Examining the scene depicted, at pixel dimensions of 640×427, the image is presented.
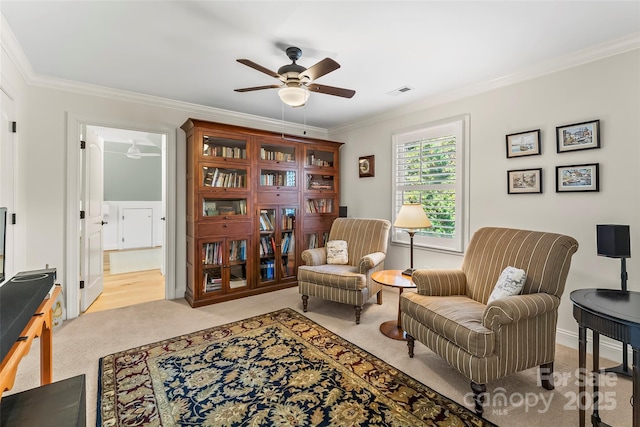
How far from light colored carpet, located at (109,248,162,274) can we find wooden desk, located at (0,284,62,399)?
12.8 ft

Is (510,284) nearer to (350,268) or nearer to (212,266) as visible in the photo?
(350,268)

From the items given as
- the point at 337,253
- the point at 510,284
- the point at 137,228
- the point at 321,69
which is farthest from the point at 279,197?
the point at 137,228

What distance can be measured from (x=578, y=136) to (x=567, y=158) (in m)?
0.19

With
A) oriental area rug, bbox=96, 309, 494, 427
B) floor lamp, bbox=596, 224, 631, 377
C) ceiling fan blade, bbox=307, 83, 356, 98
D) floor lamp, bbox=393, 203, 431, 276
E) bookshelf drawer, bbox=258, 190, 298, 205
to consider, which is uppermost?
ceiling fan blade, bbox=307, 83, 356, 98

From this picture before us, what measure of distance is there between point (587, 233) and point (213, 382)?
3164 mm

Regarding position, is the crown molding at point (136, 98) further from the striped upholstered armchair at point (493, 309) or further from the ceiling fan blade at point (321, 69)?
the striped upholstered armchair at point (493, 309)

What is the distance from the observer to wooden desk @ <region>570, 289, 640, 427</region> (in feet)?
4.28

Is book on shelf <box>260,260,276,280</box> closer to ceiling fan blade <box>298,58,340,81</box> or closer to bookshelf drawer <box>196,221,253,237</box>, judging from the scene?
bookshelf drawer <box>196,221,253,237</box>

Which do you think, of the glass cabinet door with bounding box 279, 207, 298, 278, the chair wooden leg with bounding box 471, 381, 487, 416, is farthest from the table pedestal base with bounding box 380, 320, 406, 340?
the glass cabinet door with bounding box 279, 207, 298, 278

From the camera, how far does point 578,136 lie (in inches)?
97.3

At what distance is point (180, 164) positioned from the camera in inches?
147

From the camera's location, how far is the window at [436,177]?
10.9 ft

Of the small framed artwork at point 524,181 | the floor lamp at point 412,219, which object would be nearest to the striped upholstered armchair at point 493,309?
the floor lamp at point 412,219

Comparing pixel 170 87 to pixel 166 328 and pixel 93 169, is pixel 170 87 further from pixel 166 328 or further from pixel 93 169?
pixel 166 328
